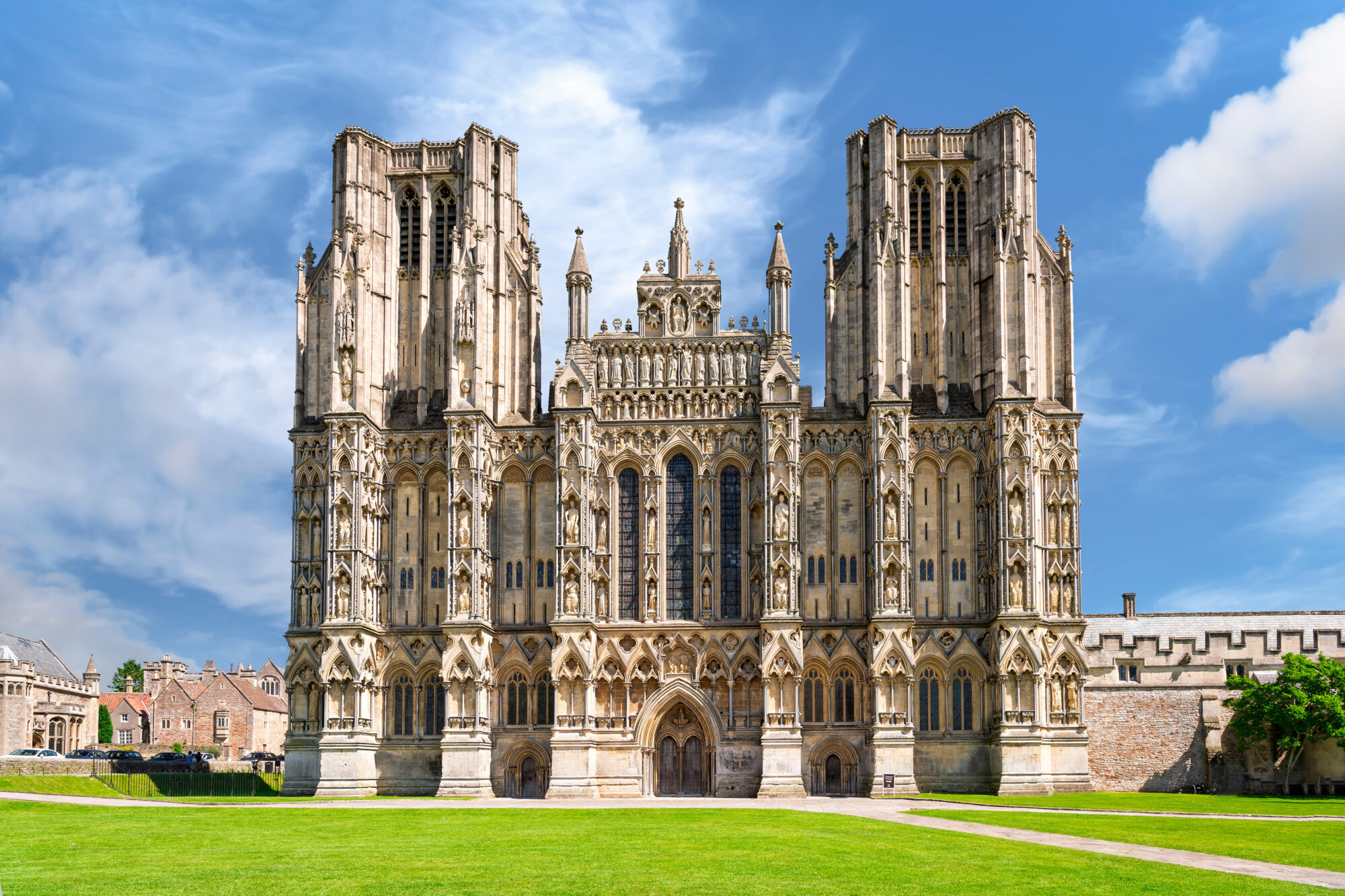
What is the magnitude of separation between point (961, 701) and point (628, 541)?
16898 millimetres

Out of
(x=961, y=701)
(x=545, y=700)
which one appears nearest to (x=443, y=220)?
(x=545, y=700)

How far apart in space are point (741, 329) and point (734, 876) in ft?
137

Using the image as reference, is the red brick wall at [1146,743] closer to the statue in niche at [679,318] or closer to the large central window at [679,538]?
the large central window at [679,538]

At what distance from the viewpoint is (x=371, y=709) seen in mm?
63094

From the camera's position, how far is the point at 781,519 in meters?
61.8

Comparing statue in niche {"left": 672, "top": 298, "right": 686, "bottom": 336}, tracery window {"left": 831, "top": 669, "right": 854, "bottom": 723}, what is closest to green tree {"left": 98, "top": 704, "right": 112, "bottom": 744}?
statue in niche {"left": 672, "top": 298, "right": 686, "bottom": 336}

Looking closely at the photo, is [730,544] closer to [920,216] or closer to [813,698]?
[813,698]

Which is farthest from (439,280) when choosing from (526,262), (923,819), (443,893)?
(443,893)

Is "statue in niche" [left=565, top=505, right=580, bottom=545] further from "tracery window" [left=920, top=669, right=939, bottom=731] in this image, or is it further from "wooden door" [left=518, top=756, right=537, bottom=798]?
"tracery window" [left=920, top=669, right=939, bottom=731]

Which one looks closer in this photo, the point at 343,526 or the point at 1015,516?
the point at 1015,516

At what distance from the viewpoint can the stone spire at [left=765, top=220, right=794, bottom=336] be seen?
65.6 metres

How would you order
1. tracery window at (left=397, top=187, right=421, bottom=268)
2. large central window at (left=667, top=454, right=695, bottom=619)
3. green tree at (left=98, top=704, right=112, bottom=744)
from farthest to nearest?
green tree at (left=98, top=704, right=112, bottom=744) → tracery window at (left=397, top=187, right=421, bottom=268) → large central window at (left=667, top=454, right=695, bottom=619)

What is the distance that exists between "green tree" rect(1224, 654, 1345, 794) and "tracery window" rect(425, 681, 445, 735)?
36.7 meters

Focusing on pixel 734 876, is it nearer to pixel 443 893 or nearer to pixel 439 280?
pixel 443 893
